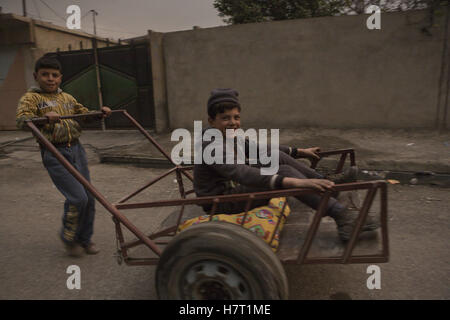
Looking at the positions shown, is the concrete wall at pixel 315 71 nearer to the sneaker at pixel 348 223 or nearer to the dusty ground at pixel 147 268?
the dusty ground at pixel 147 268

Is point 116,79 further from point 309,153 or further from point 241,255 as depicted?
point 241,255

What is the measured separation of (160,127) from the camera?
325 inches

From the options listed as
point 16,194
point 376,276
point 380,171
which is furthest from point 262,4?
point 376,276

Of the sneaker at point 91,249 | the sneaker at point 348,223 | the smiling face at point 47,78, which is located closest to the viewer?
the sneaker at point 348,223

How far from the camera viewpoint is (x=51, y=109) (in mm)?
2689

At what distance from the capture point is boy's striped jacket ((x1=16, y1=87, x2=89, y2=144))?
2520mm

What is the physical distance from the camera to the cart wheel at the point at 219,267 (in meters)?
1.60

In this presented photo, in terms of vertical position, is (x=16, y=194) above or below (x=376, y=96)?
below

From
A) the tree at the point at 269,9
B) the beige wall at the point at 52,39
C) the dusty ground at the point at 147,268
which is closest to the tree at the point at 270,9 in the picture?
the tree at the point at 269,9

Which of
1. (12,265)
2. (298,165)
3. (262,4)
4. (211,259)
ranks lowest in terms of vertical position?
(12,265)

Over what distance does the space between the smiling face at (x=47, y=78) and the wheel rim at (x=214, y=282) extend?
6.23 feet
